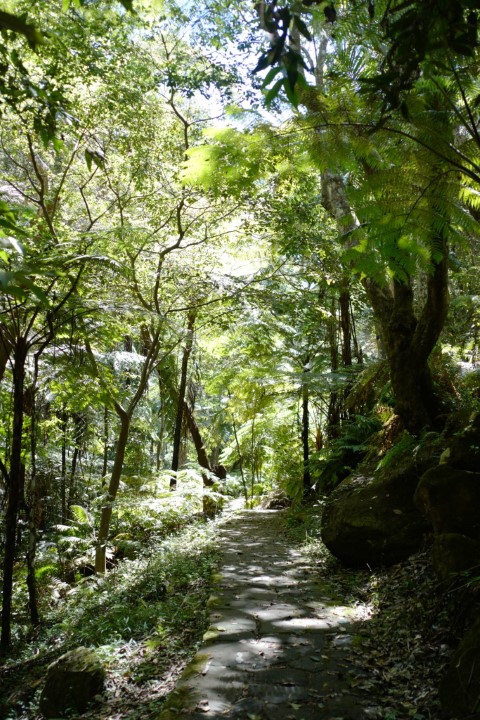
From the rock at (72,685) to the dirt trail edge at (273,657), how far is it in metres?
0.82

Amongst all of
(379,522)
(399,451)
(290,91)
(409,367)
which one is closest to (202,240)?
(409,367)

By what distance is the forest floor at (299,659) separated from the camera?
299 centimetres

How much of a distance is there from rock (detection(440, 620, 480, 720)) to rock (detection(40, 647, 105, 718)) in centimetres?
248

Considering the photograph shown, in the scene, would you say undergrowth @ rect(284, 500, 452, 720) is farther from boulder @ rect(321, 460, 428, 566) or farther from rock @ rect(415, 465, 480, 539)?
rock @ rect(415, 465, 480, 539)

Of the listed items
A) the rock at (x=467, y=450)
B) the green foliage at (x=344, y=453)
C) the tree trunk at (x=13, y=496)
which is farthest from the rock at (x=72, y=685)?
the green foliage at (x=344, y=453)

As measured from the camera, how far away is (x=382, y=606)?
4.32 meters

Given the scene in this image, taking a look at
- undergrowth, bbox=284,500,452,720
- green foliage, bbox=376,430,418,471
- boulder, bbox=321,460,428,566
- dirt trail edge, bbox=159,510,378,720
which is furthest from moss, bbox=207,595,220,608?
green foliage, bbox=376,430,418,471

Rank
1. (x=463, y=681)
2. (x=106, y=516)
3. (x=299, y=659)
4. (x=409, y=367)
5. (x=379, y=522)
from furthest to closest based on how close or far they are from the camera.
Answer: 1. (x=106, y=516)
2. (x=409, y=367)
3. (x=379, y=522)
4. (x=299, y=659)
5. (x=463, y=681)

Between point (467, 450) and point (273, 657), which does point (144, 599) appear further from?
point (467, 450)

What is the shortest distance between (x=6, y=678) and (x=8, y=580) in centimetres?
89

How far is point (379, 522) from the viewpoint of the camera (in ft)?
17.2

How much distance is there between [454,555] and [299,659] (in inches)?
52.5

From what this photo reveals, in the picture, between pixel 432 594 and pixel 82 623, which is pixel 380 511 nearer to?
pixel 432 594

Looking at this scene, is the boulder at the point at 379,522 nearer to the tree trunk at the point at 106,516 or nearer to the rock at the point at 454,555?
the rock at the point at 454,555
